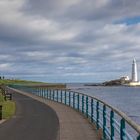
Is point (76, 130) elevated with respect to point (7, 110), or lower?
lower

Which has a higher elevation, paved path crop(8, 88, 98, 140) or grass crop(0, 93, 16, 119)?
grass crop(0, 93, 16, 119)

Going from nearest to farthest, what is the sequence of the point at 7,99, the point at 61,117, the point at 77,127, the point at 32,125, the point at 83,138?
1. the point at 83,138
2. the point at 77,127
3. the point at 32,125
4. the point at 61,117
5. the point at 7,99

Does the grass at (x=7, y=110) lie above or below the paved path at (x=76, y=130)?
above

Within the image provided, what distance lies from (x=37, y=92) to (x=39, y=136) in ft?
143

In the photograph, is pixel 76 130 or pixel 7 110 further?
pixel 7 110

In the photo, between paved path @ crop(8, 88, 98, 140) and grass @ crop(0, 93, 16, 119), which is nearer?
paved path @ crop(8, 88, 98, 140)

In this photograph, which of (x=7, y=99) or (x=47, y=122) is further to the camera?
(x=7, y=99)

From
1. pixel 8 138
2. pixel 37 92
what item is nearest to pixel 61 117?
pixel 8 138

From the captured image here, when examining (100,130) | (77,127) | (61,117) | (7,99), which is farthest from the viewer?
(7,99)

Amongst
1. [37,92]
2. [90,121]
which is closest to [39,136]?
[90,121]

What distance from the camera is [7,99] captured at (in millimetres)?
46031

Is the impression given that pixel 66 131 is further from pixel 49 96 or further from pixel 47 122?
pixel 49 96

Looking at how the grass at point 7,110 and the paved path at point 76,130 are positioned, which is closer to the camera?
the paved path at point 76,130

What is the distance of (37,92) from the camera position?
60.2 metres
